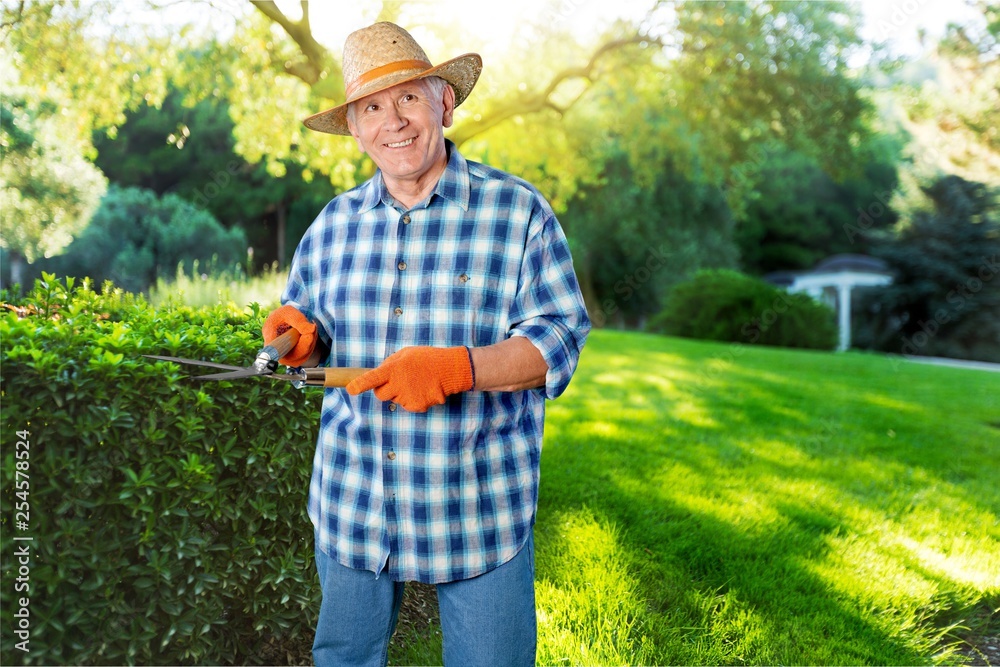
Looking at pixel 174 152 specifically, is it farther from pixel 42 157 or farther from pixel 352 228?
pixel 352 228

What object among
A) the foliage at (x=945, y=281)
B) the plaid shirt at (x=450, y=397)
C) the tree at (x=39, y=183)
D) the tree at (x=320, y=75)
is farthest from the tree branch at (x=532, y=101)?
the foliage at (x=945, y=281)

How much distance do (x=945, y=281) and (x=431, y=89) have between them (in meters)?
27.7

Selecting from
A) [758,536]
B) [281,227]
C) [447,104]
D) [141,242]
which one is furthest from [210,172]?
[447,104]

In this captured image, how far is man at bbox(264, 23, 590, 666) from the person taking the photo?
6.78 ft

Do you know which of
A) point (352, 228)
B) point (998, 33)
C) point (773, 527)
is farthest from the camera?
point (998, 33)

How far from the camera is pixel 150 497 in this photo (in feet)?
8.49

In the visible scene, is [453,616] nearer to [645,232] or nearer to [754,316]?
[754,316]

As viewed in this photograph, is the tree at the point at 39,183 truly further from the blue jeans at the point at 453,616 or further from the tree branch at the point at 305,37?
the blue jeans at the point at 453,616

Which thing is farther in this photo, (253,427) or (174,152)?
(174,152)

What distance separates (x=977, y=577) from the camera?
427 centimetres

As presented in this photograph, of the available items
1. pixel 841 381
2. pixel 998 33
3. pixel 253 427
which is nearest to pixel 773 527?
pixel 253 427

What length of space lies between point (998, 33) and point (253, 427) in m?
10.2

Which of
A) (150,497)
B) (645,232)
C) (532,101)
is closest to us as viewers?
(150,497)

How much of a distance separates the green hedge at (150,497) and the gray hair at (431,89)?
39.4 inches
